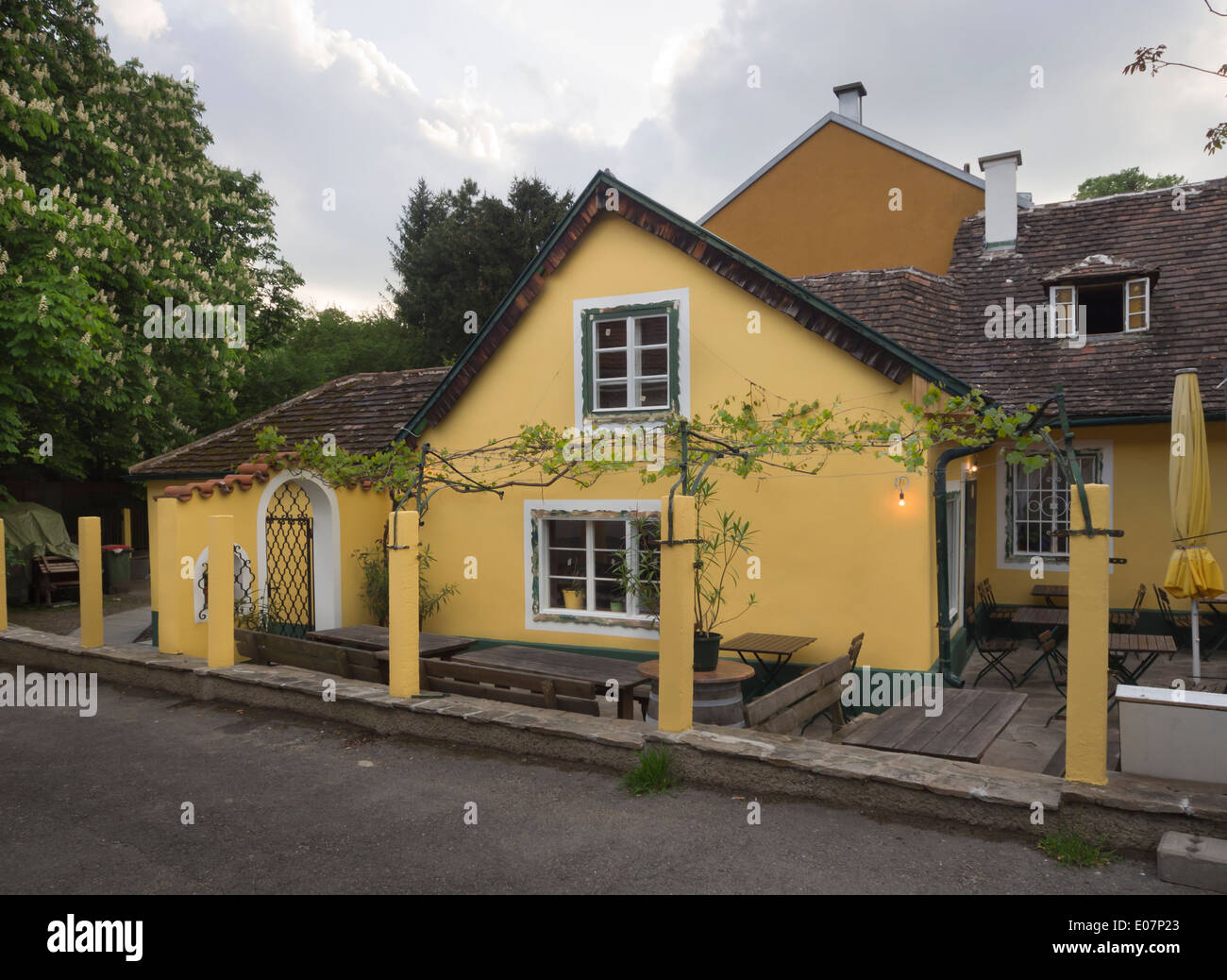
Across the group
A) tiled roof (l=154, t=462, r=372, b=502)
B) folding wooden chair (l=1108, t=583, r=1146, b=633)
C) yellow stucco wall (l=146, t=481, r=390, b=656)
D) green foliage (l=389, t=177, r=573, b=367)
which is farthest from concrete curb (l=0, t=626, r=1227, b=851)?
green foliage (l=389, t=177, r=573, b=367)

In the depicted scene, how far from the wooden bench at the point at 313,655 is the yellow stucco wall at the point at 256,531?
115 centimetres

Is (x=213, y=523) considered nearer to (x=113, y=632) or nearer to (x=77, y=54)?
(x=113, y=632)

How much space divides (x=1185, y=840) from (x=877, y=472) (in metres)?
4.64

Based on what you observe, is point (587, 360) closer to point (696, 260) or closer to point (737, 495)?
point (696, 260)

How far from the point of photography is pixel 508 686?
7848mm

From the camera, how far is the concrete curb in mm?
4977

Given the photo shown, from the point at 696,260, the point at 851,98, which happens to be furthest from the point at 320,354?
the point at 696,260

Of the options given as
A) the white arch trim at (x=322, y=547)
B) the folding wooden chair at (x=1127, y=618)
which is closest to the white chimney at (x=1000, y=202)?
the folding wooden chair at (x=1127, y=618)

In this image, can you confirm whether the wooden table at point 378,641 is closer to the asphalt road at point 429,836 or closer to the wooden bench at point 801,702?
the asphalt road at point 429,836

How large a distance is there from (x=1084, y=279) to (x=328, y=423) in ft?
38.5

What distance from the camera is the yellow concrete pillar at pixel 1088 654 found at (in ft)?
17.0

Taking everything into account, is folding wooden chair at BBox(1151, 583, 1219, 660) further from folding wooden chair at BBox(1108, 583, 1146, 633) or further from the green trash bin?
the green trash bin

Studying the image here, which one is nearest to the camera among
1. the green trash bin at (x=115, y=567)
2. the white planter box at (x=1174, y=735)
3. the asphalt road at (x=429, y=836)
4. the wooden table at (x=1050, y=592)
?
the asphalt road at (x=429, y=836)
